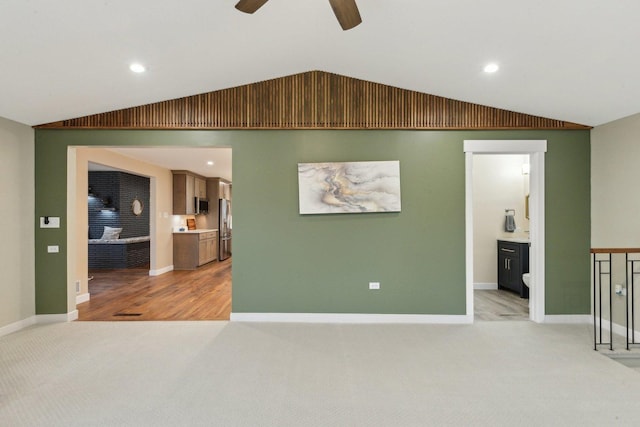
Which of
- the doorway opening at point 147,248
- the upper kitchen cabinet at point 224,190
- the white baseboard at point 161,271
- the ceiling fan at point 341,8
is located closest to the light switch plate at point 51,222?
the doorway opening at point 147,248

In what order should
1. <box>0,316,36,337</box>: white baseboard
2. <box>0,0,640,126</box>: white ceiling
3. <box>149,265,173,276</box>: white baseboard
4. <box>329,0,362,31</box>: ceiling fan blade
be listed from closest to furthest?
<box>329,0,362,31</box>: ceiling fan blade, <box>0,0,640,126</box>: white ceiling, <box>0,316,36,337</box>: white baseboard, <box>149,265,173,276</box>: white baseboard

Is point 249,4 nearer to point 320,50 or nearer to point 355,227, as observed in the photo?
point 320,50

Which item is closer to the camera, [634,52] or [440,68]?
[634,52]

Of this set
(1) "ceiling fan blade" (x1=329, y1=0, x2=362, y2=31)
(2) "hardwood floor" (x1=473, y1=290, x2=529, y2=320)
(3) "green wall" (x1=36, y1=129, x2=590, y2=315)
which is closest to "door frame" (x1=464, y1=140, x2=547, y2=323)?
(3) "green wall" (x1=36, y1=129, x2=590, y2=315)

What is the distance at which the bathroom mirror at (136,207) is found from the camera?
916 centimetres

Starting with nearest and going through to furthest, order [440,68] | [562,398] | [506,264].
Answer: [562,398] → [440,68] → [506,264]

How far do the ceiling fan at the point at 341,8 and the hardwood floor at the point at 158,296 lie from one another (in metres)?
3.46

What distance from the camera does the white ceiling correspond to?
→ 7.56ft

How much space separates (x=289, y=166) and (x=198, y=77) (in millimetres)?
1414

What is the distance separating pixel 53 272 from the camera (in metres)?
3.94

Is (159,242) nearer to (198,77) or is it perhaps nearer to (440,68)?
(198,77)

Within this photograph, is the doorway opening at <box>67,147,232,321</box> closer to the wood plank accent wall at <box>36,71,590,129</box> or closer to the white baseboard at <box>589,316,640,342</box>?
the wood plank accent wall at <box>36,71,590,129</box>

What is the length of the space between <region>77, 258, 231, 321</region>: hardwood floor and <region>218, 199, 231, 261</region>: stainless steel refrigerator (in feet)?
5.14

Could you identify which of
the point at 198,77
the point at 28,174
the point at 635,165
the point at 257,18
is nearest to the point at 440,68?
the point at 257,18
